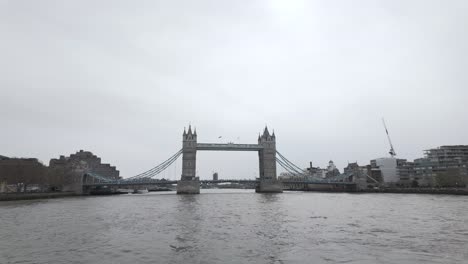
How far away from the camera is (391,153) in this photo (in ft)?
647

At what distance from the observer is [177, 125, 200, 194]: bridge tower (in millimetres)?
128250

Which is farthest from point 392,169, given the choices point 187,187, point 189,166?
point 187,187

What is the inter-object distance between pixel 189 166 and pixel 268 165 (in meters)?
29.7

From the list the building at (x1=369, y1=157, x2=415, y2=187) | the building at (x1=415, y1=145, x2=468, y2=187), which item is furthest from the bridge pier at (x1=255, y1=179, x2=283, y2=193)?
the building at (x1=369, y1=157, x2=415, y2=187)

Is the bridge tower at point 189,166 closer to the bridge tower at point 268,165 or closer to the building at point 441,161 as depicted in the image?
the bridge tower at point 268,165

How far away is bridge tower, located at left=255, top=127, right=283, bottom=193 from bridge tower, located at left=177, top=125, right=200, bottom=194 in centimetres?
2501

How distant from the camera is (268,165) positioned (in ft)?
469

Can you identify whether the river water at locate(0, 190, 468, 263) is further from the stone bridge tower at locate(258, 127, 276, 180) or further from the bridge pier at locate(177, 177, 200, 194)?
the stone bridge tower at locate(258, 127, 276, 180)

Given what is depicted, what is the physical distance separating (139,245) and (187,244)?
8.78ft

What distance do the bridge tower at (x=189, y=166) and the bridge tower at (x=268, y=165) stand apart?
2501cm

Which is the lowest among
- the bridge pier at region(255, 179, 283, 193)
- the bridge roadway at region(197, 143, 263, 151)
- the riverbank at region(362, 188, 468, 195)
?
the riverbank at region(362, 188, 468, 195)

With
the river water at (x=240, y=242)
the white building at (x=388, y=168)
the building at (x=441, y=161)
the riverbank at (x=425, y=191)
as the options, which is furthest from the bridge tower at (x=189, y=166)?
the river water at (x=240, y=242)

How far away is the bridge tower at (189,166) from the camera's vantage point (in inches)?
5049

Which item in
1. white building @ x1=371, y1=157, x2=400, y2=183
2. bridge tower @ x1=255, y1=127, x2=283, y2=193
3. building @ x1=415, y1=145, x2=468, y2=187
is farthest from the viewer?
white building @ x1=371, y1=157, x2=400, y2=183
